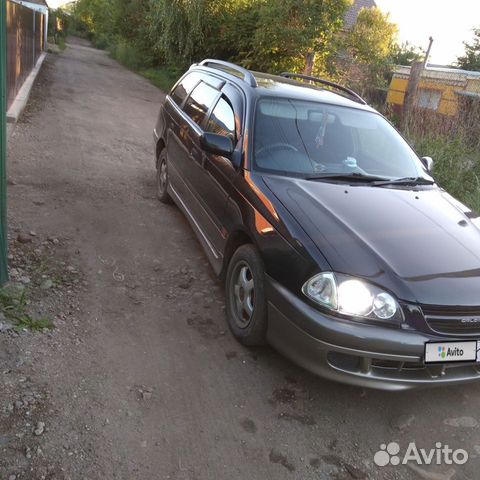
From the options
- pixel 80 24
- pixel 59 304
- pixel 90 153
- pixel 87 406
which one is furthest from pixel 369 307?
pixel 80 24

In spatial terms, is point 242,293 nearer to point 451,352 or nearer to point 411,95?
point 451,352

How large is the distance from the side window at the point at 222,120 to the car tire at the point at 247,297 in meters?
1.13

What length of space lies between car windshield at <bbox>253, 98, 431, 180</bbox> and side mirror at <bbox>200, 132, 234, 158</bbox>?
21 centimetres

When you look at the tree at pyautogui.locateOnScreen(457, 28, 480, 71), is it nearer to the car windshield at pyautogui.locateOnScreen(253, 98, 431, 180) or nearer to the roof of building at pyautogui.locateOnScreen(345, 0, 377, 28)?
the roof of building at pyautogui.locateOnScreen(345, 0, 377, 28)

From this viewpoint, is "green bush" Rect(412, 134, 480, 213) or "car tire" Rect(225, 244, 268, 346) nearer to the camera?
"car tire" Rect(225, 244, 268, 346)

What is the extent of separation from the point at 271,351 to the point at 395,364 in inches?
38.5

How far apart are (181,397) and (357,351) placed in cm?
108

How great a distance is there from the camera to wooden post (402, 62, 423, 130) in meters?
8.95

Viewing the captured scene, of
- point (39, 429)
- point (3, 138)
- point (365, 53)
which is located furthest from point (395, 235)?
point (365, 53)

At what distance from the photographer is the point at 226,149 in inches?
154

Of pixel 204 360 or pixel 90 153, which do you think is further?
pixel 90 153

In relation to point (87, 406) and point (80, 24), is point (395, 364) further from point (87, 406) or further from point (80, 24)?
point (80, 24)

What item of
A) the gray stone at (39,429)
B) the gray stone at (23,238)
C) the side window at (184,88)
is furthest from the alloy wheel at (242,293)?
the side window at (184,88)

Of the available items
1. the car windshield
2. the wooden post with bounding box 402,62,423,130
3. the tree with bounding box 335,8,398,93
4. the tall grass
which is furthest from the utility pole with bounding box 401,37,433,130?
the car windshield
